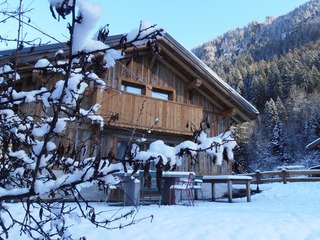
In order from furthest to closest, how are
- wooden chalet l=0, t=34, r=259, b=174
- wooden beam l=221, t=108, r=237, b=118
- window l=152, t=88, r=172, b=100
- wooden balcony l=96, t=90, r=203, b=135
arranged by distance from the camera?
wooden beam l=221, t=108, r=237, b=118 → window l=152, t=88, r=172, b=100 → wooden chalet l=0, t=34, r=259, b=174 → wooden balcony l=96, t=90, r=203, b=135

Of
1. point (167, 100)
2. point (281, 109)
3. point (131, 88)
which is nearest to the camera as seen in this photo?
point (167, 100)

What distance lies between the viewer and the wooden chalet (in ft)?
31.7

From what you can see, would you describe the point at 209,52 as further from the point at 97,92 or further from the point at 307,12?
the point at 97,92

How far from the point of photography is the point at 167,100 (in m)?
10.6

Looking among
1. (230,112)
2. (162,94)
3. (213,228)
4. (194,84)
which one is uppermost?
(194,84)

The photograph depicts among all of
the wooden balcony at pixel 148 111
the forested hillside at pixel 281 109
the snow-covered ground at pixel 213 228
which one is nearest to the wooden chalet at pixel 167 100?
the wooden balcony at pixel 148 111

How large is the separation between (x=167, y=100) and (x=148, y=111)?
3.20 ft

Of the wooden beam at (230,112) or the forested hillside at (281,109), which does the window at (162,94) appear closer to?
the wooden beam at (230,112)

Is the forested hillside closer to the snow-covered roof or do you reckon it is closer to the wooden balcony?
the snow-covered roof

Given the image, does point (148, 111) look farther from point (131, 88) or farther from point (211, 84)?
point (211, 84)

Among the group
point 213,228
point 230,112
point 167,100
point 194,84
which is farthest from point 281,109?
point 213,228

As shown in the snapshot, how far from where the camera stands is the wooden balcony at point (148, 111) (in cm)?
947

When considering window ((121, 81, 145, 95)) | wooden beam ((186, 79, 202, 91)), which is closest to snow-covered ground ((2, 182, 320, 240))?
window ((121, 81, 145, 95))

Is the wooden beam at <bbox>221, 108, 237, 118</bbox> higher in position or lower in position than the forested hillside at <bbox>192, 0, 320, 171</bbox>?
lower
